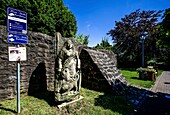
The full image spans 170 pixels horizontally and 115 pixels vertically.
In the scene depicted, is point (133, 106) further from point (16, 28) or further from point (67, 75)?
point (16, 28)

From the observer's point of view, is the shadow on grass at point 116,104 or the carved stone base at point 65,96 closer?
the carved stone base at point 65,96

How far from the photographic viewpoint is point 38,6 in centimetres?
1555

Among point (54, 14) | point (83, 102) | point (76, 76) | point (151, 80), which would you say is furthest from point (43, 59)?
point (54, 14)

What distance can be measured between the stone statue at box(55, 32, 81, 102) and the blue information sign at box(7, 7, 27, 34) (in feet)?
4.58

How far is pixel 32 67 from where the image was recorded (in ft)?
18.1

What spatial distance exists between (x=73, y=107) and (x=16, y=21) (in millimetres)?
2918

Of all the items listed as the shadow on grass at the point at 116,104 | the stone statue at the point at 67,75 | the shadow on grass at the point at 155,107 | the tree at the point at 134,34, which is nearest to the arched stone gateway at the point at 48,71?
the stone statue at the point at 67,75

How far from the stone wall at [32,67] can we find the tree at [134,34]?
63.9 ft

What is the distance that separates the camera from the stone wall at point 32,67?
4695 mm

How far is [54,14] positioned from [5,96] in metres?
14.1

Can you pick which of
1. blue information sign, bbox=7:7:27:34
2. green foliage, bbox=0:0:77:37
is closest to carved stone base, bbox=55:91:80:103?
blue information sign, bbox=7:7:27:34

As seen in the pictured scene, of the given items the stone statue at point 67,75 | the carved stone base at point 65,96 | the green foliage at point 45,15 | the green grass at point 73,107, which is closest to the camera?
the green grass at point 73,107

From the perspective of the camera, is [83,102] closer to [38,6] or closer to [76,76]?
[76,76]

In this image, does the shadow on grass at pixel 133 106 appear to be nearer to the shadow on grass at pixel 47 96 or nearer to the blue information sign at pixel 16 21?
the shadow on grass at pixel 47 96
